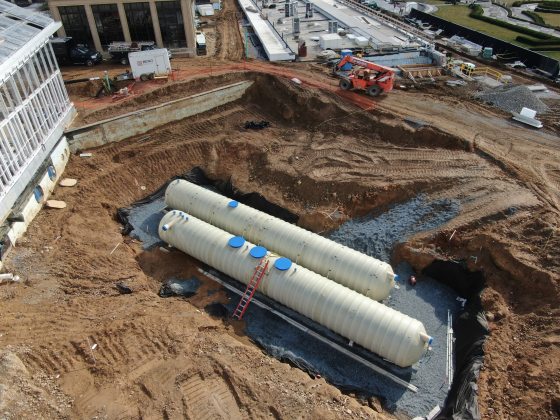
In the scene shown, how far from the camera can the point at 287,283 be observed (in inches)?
682

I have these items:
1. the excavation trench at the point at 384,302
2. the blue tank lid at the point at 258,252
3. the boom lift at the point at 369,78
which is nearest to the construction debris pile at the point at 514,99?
the boom lift at the point at 369,78

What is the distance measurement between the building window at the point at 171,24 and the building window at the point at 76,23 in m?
6.53

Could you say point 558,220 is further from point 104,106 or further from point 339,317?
point 104,106

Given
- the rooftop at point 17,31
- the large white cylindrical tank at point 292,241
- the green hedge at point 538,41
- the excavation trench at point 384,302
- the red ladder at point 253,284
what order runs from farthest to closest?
the green hedge at point 538,41 → the rooftop at point 17,31 → the red ladder at point 253,284 → the large white cylindrical tank at point 292,241 → the excavation trench at point 384,302

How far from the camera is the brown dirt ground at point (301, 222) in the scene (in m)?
13.7

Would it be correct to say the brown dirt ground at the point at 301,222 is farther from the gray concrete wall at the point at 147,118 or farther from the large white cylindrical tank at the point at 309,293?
the large white cylindrical tank at the point at 309,293

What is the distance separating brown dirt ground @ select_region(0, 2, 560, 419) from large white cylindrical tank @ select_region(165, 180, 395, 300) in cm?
298

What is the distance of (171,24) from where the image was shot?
36.7 metres

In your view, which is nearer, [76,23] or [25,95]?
[25,95]

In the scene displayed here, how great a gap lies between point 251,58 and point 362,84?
487 inches

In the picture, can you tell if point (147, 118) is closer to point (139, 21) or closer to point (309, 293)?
point (139, 21)

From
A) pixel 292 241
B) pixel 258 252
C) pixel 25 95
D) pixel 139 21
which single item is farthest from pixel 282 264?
pixel 139 21

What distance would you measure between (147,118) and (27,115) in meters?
7.89

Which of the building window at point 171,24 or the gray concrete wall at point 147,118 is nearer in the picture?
the gray concrete wall at point 147,118
